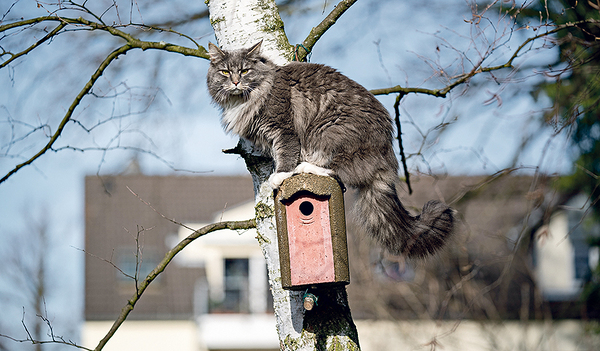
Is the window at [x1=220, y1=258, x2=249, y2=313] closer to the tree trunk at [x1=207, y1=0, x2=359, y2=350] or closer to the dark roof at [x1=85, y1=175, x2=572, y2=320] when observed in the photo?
the dark roof at [x1=85, y1=175, x2=572, y2=320]

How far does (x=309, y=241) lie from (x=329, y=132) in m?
0.68

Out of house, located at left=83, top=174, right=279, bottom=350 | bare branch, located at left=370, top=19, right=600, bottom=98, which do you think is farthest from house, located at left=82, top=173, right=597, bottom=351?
bare branch, located at left=370, top=19, right=600, bottom=98

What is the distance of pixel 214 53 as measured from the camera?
2.94 metres

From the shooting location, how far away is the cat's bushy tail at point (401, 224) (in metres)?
2.76

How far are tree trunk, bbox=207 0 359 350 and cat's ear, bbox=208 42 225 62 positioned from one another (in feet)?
0.28

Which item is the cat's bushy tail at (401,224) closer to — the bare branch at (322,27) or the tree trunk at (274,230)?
the tree trunk at (274,230)

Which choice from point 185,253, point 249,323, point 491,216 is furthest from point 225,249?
point 491,216

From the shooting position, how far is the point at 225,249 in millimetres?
11383

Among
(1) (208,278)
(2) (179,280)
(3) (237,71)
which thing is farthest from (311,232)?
(2) (179,280)

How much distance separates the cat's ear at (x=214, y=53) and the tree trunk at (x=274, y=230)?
3.3 inches

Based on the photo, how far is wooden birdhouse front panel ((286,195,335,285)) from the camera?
7.67 feet

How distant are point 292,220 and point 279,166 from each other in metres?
0.39

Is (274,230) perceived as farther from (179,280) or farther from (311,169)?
(179,280)

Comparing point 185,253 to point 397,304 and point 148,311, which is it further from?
point 397,304
